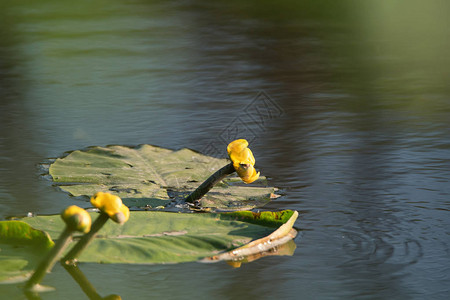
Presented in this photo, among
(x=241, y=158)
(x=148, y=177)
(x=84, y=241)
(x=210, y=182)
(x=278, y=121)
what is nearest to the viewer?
(x=84, y=241)

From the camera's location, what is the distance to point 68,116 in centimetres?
310

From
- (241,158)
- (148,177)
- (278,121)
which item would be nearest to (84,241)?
(241,158)

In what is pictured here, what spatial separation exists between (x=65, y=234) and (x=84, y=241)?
0.40ft

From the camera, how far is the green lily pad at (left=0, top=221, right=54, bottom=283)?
4.39ft

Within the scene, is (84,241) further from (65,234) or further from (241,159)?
(241,159)

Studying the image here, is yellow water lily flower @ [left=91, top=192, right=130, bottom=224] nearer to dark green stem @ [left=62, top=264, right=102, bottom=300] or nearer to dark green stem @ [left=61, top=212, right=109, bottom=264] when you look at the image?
dark green stem @ [left=61, top=212, right=109, bottom=264]

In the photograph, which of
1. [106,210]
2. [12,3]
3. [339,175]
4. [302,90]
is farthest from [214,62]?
[12,3]

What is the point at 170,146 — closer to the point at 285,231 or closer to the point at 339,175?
the point at 339,175

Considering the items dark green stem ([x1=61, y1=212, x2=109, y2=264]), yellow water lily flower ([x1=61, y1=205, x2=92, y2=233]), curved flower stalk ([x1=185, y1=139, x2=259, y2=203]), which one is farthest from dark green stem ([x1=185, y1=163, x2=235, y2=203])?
yellow water lily flower ([x1=61, y1=205, x2=92, y2=233])

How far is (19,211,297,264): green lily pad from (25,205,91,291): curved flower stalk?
13 centimetres

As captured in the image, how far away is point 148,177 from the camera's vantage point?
2.08m

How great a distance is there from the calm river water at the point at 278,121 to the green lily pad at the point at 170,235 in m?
0.03

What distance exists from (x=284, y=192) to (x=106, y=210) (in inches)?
33.7

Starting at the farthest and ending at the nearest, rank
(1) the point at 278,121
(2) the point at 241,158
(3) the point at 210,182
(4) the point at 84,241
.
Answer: (1) the point at 278,121 < (3) the point at 210,182 < (2) the point at 241,158 < (4) the point at 84,241
